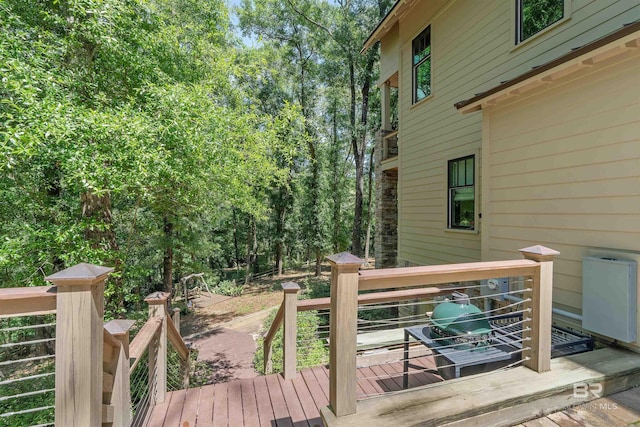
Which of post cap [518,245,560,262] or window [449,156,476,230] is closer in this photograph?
post cap [518,245,560,262]

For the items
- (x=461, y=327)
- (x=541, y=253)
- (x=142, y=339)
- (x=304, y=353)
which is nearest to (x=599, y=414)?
(x=461, y=327)

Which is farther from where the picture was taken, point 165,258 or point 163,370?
point 165,258

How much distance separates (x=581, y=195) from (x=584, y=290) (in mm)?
1001

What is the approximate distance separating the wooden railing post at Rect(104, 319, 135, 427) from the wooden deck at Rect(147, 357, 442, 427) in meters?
0.83

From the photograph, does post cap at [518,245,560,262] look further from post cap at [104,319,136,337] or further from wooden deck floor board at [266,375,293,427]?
post cap at [104,319,136,337]

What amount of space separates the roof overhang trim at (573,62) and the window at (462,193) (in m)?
1.84

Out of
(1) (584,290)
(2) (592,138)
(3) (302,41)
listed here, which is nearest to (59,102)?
(2) (592,138)

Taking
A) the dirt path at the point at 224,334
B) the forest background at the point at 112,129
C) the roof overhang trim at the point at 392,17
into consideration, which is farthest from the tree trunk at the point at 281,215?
the roof overhang trim at the point at 392,17

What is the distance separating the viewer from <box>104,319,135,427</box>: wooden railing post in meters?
1.87

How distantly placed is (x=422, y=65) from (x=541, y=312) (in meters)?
6.87

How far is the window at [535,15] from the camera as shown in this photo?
13.9ft

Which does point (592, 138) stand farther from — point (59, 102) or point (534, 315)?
point (59, 102)

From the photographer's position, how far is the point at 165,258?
11273mm

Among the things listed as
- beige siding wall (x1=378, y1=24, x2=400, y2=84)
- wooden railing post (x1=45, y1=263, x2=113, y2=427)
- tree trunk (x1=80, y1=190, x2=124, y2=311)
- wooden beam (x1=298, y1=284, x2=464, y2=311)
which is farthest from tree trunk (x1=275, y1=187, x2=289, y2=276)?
wooden railing post (x1=45, y1=263, x2=113, y2=427)
